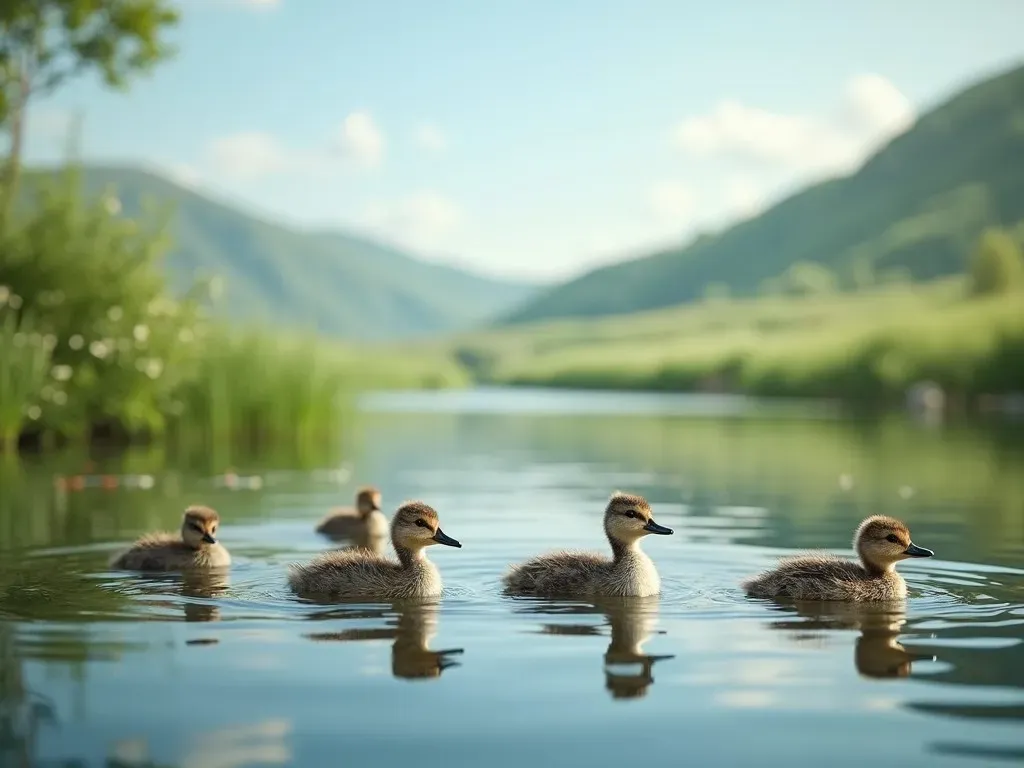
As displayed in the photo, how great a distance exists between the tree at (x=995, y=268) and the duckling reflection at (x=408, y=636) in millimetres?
89124

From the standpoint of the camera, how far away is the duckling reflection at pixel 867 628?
8602 millimetres

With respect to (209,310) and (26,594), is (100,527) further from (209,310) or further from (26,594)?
(209,310)

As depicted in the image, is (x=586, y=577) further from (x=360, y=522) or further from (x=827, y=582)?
(x=360, y=522)

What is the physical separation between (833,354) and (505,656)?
210ft

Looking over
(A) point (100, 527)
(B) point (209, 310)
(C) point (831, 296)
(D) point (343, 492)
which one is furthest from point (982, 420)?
(C) point (831, 296)

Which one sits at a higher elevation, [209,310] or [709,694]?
[209,310]

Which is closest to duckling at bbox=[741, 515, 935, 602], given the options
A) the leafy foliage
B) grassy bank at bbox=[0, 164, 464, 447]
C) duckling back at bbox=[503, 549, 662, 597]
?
duckling back at bbox=[503, 549, 662, 597]

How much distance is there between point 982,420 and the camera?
46594mm

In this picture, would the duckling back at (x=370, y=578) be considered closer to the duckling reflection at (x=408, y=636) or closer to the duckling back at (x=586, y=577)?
the duckling reflection at (x=408, y=636)

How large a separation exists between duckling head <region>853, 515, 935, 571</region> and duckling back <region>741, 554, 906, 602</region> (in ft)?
0.28

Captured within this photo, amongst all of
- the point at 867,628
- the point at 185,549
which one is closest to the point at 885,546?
the point at 867,628

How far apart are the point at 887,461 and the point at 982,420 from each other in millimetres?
20531

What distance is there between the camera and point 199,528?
41.7 ft

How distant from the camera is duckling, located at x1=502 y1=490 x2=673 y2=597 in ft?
36.5
